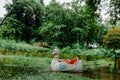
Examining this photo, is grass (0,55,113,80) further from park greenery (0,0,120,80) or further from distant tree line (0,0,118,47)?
distant tree line (0,0,118,47)

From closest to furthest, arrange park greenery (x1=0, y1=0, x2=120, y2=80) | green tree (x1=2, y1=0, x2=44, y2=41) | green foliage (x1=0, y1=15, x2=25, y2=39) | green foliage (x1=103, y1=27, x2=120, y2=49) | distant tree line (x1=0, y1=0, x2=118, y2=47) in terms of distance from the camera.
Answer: park greenery (x1=0, y1=0, x2=120, y2=80), green foliage (x1=103, y1=27, x2=120, y2=49), distant tree line (x1=0, y1=0, x2=118, y2=47), green foliage (x1=0, y1=15, x2=25, y2=39), green tree (x1=2, y1=0, x2=44, y2=41)

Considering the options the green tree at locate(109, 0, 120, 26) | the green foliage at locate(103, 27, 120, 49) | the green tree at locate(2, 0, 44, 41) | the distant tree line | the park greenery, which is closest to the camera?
the green tree at locate(109, 0, 120, 26)

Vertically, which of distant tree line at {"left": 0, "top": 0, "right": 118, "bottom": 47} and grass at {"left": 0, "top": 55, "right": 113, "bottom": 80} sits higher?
distant tree line at {"left": 0, "top": 0, "right": 118, "bottom": 47}

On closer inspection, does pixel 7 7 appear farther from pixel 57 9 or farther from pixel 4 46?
pixel 4 46

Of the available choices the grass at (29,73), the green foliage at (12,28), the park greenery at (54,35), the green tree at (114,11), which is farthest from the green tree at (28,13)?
the green tree at (114,11)

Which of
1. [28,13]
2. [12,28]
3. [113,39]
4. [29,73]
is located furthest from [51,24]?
[29,73]

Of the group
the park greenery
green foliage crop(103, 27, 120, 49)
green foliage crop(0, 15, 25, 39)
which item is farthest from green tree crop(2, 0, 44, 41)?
green foliage crop(103, 27, 120, 49)

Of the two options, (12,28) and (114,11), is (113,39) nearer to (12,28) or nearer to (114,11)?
(114,11)

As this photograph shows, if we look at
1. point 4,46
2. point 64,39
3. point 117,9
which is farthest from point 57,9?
point 117,9

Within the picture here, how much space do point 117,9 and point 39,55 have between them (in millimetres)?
17284

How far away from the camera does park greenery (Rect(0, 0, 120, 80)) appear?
17.0 meters

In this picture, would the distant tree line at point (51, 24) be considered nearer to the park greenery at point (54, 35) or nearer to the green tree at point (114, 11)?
the park greenery at point (54, 35)

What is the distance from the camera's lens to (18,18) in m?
48.2

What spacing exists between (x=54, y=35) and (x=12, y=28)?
404 inches
